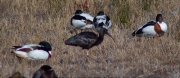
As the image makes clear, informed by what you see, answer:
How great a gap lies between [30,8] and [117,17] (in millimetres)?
2631

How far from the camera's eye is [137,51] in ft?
36.0

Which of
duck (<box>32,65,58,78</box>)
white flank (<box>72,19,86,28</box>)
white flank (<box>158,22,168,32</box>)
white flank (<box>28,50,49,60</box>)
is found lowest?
duck (<box>32,65,58,78</box>)

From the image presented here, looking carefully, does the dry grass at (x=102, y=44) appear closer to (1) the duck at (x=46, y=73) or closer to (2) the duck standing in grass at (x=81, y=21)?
(2) the duck standing in grass at (x=81, y=21)

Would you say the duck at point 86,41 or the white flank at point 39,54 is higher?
the duck at point 86,41

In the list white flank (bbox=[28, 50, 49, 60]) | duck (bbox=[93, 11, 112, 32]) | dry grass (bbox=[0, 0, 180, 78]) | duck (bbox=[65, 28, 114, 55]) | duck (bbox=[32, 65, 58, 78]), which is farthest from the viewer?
duck (bbox=[93, 11, 112, 32])

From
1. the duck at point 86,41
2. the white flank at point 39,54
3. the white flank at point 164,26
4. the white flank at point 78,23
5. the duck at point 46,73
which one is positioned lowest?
the duck at point 46,73

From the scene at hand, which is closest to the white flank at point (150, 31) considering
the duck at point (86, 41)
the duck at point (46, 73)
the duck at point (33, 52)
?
the duck at point (86, 41)

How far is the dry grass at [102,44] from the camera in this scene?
9.81m

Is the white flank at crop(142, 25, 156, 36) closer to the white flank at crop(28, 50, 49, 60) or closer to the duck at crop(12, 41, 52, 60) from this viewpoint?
the duck at crop(12, 41, 52, 60)

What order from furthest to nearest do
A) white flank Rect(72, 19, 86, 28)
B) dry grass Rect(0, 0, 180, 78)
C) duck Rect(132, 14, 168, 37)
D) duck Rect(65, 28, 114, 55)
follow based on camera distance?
white flank Rect(72, 19, 86, 28)
duck Rect(132, 14, 168, 37)
duck Rect(65, 28, 114, 55)
dry grass Rect(0, 0, 180, 78)

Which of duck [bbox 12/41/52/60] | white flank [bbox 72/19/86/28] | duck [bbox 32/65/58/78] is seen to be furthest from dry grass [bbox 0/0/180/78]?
duck [bbox 32/65/58/78]

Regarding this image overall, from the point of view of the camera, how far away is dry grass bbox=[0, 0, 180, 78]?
32.2 ft

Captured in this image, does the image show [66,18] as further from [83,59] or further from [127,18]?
[83,59]

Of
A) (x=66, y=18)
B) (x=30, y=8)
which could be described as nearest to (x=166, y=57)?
(x=66, y=18)
